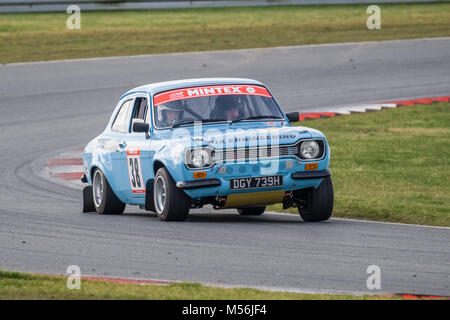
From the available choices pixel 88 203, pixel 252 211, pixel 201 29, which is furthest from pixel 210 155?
pixel 201 29

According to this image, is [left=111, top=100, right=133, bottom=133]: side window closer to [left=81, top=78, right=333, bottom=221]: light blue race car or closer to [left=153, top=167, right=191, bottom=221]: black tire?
[left=81, top=78, right=333, bottom=221]: light blue race car

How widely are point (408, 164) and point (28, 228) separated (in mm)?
6453

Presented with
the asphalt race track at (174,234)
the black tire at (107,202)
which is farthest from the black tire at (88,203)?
the asphalt race track at (174,234)

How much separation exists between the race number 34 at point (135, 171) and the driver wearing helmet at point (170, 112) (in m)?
0.43

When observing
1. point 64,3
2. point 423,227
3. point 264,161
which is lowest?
point 423,227

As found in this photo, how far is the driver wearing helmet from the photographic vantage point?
10734mm

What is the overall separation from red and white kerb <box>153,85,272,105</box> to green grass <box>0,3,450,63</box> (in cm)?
1421

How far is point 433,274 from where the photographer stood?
7.43 metres

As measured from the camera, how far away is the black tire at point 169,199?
389 inches

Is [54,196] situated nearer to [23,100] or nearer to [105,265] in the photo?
[105,265]

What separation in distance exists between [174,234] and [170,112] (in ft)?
6.18

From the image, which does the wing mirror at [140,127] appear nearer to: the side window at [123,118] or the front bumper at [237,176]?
the side window at [123,118]
